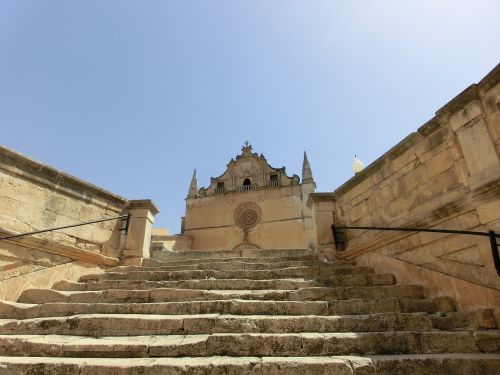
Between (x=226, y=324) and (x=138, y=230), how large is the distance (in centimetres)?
377

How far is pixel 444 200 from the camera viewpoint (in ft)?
13.7

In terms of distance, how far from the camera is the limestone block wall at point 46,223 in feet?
15.6

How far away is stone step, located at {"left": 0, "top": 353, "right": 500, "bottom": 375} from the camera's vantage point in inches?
99.4

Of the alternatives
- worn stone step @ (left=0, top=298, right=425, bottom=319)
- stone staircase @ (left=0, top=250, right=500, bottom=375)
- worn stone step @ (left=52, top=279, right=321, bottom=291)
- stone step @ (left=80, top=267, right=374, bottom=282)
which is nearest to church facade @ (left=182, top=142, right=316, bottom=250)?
stone step @ (left=80, top=267, right=374, bottom=282)

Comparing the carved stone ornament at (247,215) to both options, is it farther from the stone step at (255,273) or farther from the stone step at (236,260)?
the stone step at (255,273)

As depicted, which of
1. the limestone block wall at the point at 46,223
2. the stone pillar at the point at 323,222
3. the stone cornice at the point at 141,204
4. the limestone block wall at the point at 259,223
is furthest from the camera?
the limestone block wall at the point at 259,223

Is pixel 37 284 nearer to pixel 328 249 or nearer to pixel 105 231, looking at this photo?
pixel 105 231

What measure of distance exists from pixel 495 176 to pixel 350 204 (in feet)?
8.90

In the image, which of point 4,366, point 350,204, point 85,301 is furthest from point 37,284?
point 350,204

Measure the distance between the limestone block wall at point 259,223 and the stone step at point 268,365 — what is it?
13573 mm

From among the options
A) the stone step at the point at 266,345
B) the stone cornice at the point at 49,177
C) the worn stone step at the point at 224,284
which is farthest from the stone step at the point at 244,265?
the stone step at the point at 266,345

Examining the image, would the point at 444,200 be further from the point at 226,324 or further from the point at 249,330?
the point at 226,324

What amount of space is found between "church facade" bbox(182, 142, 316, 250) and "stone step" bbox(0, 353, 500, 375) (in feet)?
43.8

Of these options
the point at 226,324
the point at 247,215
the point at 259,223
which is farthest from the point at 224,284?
the point at 247,215
